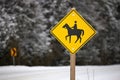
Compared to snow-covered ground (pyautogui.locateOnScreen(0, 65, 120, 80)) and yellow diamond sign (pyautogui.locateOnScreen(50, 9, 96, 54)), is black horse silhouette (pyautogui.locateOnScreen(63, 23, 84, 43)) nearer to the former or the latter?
yellow diamond sign (pyautogui.locateOnScreen(50, 9, 96, 54))

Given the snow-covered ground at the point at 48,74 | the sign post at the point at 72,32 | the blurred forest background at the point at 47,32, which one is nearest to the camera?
the sign post at the point at 72,32

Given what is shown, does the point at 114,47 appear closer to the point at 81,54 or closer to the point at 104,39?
the point at 104,39

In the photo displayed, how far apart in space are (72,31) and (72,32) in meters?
0.02

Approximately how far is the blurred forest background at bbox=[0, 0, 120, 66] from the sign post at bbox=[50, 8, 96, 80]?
18.6 meters

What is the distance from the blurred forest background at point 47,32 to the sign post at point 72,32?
18.6m

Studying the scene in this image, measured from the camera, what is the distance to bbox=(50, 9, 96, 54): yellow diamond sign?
25.1 ft

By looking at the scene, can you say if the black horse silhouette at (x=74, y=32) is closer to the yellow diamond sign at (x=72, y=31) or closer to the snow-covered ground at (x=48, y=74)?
the yellow diamond sign at (x=72, y=31)

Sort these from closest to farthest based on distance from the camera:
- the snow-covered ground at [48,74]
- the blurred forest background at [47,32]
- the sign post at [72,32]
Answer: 1. the sign post at [72,32]
2. the snow-covered ground at [48,74]
3. the blurred forest background at [47,32]

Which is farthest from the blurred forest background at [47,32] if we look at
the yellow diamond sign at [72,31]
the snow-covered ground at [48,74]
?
the yellow diamond sign at [72,31]

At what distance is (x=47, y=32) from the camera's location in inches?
1123

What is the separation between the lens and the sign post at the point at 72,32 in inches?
301

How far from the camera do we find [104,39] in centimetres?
3388

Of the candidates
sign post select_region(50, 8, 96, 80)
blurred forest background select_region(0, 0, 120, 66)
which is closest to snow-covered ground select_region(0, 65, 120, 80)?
blurred forest background select_region(0, 0, 120, 66)

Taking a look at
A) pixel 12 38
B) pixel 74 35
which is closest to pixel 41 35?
pixel 12 38
